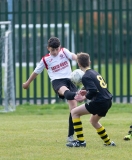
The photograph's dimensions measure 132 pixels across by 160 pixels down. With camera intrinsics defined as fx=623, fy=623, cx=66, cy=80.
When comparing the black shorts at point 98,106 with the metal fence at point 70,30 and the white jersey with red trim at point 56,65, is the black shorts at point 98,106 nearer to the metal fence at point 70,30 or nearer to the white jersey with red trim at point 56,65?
the white jersey with red trim at point 56,65

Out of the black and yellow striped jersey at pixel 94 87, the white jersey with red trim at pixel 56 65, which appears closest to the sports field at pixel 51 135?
the black and yellow striped jersey at pixel 94 87

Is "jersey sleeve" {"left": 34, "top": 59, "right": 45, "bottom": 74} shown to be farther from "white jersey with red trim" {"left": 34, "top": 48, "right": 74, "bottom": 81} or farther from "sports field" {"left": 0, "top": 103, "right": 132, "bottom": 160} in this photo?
"sports field" {"left": 0, "top": 103, "right": 132, "bottom": 160}

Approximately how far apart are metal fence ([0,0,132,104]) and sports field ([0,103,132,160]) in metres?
1.17

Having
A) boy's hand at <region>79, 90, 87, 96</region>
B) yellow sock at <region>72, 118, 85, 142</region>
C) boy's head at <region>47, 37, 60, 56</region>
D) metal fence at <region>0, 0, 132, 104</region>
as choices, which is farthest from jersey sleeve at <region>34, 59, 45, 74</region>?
metal fence at <region>0, 0, 132, 104</region>

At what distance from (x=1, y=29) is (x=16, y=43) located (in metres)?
0.66

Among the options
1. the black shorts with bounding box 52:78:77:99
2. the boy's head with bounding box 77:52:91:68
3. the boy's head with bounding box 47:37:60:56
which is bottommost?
the black shorts with bounding box 52:78:77:99

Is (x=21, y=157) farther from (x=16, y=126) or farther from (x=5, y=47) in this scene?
(x=5, y=47)

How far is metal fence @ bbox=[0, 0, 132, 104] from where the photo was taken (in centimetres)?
1600

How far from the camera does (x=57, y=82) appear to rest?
9.72 metres

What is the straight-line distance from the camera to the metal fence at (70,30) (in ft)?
52.5

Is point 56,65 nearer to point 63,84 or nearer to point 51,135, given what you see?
point 63,84

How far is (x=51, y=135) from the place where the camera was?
10344 millimetres

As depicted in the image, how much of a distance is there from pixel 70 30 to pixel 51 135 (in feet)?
20.4

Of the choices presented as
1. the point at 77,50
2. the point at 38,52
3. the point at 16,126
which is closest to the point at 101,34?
the point at 77,50
